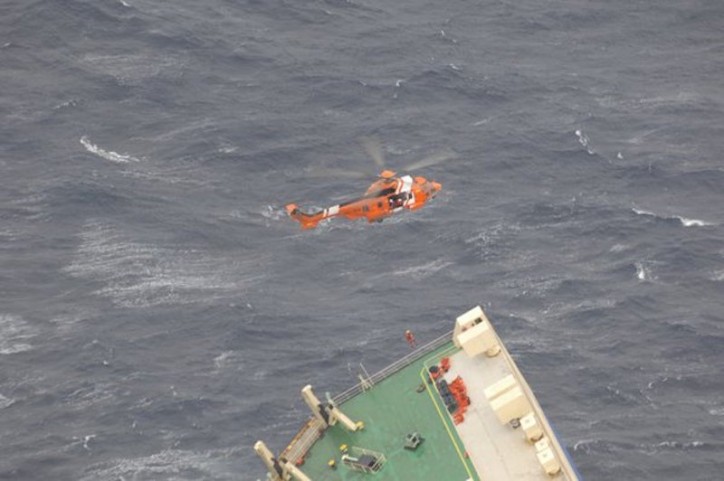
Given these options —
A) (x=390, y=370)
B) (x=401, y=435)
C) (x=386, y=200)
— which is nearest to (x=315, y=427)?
(x=401, y=435)

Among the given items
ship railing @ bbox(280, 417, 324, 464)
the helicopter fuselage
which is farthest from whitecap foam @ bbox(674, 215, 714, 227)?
ship railing @ bbox(280, 417, 324, 464)

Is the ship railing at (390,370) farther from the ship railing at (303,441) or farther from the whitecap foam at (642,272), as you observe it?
the whitecap foam at (642,272)

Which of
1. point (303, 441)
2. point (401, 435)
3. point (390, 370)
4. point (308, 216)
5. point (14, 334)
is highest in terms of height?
point (308, 216)

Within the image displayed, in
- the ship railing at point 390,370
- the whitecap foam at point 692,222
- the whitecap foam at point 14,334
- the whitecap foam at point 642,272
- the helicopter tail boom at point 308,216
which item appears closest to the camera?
the ship railing at point 390,370

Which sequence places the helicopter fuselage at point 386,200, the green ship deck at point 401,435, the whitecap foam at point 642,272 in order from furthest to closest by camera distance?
the whitecap foam at point 642,272
the helicopter fuselage at point 386,200
the green ship deck at point 401,435

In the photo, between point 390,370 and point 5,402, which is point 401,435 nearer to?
point 390,370

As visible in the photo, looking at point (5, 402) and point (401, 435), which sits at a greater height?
point (401, 435)

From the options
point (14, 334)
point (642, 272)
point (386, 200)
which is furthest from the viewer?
point (642, 272)

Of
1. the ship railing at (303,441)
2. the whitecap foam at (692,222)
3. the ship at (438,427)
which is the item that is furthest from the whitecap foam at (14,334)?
the whitecap foam at (692,222)
